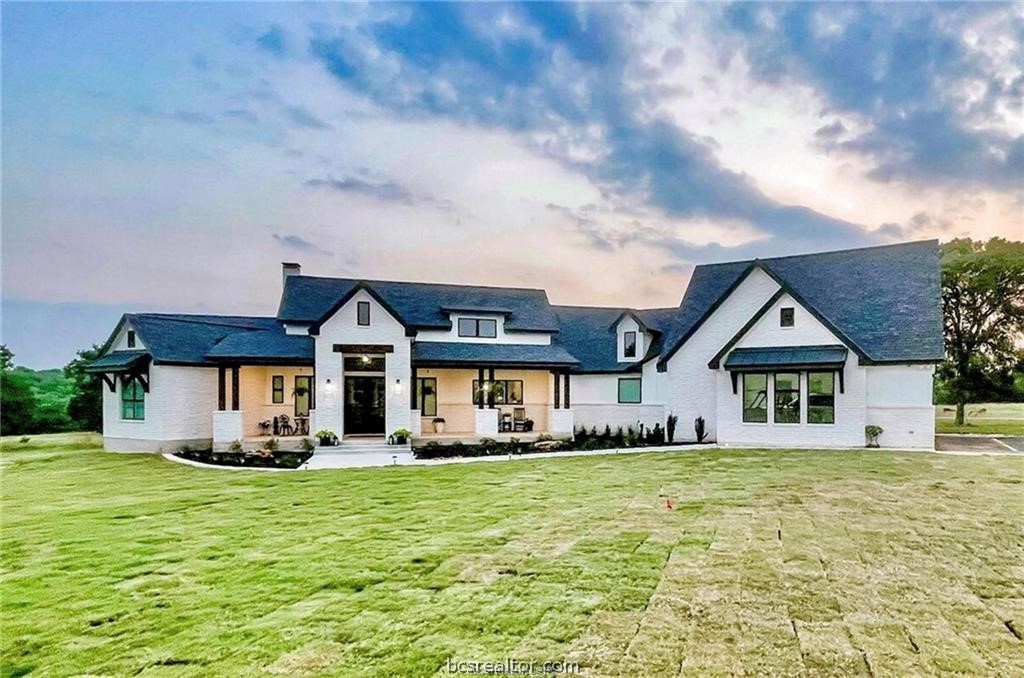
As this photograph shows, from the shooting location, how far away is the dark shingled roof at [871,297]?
61.6 ft

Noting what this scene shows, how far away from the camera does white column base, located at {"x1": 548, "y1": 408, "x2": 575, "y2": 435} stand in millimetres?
22188

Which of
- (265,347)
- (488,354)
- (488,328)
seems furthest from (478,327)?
(265,347)

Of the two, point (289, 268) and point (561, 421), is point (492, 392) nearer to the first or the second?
point (561, 421)

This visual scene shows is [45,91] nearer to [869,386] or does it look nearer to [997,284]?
[869,386]

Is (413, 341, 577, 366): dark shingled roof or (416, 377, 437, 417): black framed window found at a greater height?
(413, 341, 577, 366): dark shingled roof

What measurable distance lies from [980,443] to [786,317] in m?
8.42

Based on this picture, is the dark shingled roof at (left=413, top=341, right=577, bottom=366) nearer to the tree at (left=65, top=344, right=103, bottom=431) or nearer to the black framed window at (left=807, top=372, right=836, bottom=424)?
the black framed window at (left=807, top=372, right=836, bottom=424)

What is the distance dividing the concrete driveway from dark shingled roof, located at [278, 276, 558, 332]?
15.2m

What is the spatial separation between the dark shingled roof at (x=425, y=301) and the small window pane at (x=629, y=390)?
3980 millimetres

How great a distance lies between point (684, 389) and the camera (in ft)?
72.8

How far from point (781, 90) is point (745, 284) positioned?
7.28m

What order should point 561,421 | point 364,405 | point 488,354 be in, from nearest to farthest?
point 364,405 → point 561,421 → point 488,354

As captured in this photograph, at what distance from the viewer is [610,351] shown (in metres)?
25.7

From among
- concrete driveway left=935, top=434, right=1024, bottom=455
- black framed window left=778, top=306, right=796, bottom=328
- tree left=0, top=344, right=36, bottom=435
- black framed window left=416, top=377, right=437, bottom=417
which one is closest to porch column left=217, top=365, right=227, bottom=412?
black framed window left=416, top=377, right=437, bottom=417
